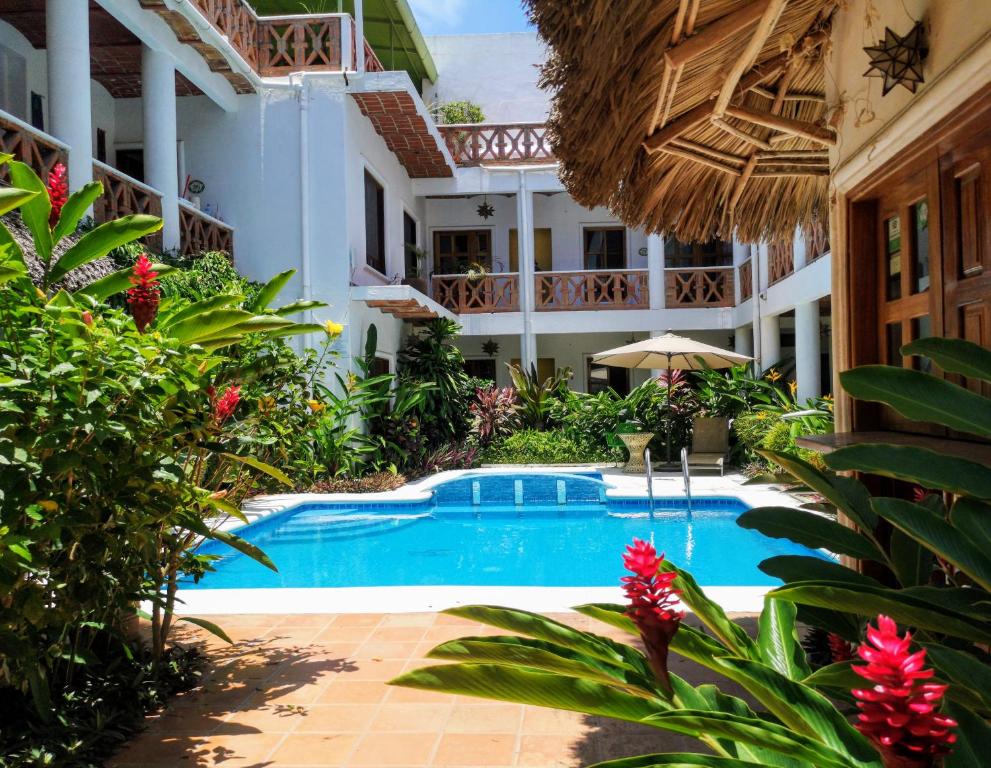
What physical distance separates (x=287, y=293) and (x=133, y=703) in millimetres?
8912

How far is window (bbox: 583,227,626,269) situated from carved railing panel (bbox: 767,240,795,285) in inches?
201

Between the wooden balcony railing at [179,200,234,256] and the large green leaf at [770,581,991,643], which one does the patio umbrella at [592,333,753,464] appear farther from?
the large green leaf at [770,581,991,643]

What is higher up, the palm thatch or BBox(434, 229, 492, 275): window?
BBox(434, 229, 492, 275): window

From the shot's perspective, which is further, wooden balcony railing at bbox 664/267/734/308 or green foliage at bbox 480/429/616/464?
wooden balcony railing at bbox 664/267/734/308

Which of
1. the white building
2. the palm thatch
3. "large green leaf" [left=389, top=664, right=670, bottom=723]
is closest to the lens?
"large green leaf" [left=389, top=664, right=670, bottom=723]

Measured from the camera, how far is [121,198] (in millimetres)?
9297

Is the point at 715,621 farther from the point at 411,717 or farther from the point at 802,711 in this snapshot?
the point at 411,717

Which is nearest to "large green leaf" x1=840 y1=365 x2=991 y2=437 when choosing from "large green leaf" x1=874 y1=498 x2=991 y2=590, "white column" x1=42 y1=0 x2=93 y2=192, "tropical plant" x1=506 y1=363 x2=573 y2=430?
"large green leaf" x1=874 y1=498 x2=991 y2=590

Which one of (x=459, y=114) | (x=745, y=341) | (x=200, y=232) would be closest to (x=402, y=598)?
(x=200, y=232)

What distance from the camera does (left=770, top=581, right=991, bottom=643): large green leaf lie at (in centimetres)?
138

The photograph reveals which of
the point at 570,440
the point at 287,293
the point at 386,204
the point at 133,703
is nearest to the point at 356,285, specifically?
the point at 287,293

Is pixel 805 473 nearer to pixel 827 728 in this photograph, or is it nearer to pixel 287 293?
pixel 827 728

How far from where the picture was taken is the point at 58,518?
91.4 inches

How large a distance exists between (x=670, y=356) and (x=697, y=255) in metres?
6.51
